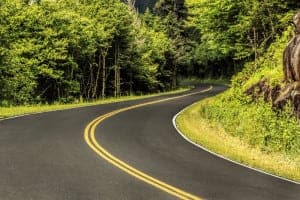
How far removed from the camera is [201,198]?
1046 cm

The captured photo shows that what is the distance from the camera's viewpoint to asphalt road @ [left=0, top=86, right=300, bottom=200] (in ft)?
35.4

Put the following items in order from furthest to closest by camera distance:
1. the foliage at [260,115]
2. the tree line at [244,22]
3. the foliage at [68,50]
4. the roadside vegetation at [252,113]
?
the foliage at [68,50]
the tree line at [244,22]
the foliage at [260,115]
the roadside vegetation at [252,113]

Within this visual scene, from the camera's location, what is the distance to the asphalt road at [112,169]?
35.4 feet

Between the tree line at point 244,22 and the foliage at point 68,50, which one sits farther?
the foliage at point 68,50

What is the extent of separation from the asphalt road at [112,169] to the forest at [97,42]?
646 inches

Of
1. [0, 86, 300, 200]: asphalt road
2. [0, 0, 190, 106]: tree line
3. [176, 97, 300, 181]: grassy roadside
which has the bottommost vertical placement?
[176, 97, 300, 181]: grassy roadside

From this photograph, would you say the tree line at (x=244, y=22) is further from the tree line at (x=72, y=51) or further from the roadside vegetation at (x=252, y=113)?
the tree line at (x=72, y=51)

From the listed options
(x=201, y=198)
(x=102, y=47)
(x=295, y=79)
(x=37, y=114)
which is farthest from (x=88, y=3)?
(x=201, y=198)

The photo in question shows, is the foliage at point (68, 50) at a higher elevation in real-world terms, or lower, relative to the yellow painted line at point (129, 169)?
higher

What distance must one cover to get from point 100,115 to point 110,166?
1372 cm

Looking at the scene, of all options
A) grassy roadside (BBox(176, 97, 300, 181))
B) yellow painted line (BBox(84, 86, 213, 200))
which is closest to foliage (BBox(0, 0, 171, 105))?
grassy roadside (BBox(176, 97, 300, 181))

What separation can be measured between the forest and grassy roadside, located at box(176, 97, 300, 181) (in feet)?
37.6

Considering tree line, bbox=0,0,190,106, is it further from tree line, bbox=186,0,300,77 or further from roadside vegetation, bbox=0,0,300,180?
tree line, bbox=186,0,300,77

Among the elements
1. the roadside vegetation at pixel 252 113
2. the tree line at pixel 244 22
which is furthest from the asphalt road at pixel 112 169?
the tree line at pixel 244 22
